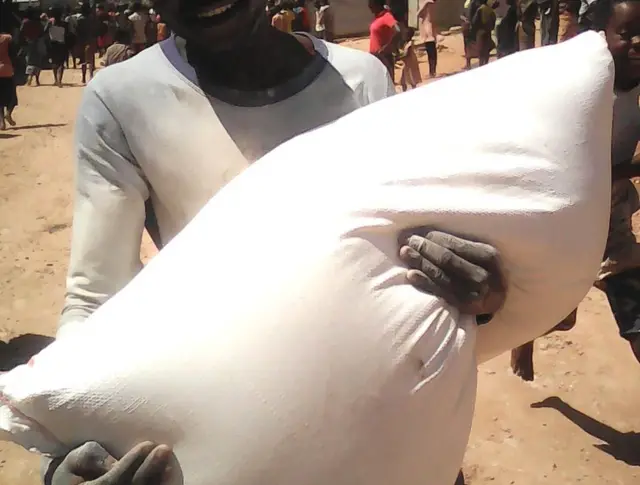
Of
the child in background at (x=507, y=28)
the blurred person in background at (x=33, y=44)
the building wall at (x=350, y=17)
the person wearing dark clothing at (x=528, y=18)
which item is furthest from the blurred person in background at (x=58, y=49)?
the person wearing dark clothing at (x=528, y=18)

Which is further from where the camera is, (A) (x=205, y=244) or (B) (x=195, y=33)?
(B) (x=195, y=33)

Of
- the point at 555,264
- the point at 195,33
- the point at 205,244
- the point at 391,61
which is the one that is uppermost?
the point at 195,33

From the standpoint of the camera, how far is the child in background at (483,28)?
9016mm

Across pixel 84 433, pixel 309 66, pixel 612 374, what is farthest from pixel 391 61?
pixel 84 433

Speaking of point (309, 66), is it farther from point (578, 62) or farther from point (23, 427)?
point (23, 427)

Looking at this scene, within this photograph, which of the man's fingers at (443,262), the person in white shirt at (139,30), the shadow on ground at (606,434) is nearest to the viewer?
the man's fingers at (443,262)

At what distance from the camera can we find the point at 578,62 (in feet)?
3.26

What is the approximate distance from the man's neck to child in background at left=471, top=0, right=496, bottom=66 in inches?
325

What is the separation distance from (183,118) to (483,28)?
335 inches

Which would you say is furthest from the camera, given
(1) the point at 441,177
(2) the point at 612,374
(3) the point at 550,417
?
(2) the point at 612,374

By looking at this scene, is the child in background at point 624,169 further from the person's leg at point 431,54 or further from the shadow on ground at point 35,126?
the shadow on ground at point 35,126

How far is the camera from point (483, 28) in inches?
356

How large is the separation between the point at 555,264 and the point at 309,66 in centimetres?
47

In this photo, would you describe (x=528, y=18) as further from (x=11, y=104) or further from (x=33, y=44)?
(x=33, y=44)
